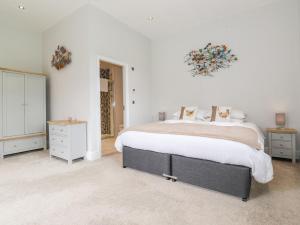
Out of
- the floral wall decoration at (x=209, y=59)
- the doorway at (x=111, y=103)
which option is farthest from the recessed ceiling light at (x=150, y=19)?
the doorway at (x=111, y=103)

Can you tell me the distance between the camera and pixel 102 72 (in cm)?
564

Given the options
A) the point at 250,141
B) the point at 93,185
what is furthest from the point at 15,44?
the point at 250,141

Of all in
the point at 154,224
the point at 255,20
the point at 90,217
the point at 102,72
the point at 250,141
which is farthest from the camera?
the point at 102,72

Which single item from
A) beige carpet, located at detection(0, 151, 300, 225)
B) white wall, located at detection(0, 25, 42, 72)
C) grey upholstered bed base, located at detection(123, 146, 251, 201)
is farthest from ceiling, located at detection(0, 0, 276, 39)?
beige carpet, located at detection(0, 151, 300, 225)

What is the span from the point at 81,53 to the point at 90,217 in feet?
9.38

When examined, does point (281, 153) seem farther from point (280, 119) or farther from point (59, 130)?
point (59, 130)

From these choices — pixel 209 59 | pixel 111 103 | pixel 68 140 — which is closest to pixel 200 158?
pixel 68 140

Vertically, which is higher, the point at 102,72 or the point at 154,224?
the point at 102,72

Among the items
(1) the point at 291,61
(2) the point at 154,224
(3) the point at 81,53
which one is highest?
(3) the point at 81,53

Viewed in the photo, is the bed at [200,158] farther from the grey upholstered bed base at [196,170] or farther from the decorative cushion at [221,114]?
the decorative cushion at [221,114]

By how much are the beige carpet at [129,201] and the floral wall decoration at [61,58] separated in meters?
2.18

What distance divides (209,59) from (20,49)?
4392mm

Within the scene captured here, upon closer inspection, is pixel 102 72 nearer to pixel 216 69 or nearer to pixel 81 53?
pixel 81 53

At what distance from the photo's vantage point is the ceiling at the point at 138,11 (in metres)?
3.23
